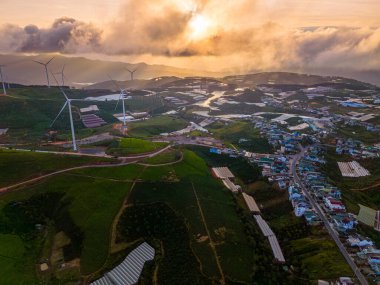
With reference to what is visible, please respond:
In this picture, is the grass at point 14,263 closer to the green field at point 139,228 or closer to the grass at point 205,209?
the green field at point 139,228

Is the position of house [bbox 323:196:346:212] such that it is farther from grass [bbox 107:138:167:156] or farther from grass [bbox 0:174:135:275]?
grass [bbox 107:138:167:156]

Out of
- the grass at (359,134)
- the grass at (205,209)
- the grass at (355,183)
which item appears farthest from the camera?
the grass at (359,134)

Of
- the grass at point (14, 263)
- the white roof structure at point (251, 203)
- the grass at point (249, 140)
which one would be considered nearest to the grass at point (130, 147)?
the white roof structure at point (251, 203)

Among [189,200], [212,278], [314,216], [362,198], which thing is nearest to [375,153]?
[362,198]

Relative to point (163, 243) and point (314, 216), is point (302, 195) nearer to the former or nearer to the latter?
point (314, 216)

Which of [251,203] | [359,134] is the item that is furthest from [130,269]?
[359,134]
